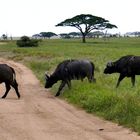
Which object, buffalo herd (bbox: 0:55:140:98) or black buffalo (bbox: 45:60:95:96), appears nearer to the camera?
buffalo herd (bbox: 0:55:140:98)

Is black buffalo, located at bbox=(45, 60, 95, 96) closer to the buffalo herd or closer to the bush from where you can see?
the buffalo herd

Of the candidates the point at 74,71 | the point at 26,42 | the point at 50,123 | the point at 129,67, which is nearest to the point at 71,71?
the point at 74,71

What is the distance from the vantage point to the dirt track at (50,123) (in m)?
9.70

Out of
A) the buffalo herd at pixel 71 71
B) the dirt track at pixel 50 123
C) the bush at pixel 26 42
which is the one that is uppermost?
the buffalo herd at pixel 71 71

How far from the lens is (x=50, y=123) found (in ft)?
36.4

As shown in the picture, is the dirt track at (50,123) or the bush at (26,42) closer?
the dirt track at (50,123)

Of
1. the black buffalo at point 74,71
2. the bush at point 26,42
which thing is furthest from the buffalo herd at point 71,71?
the bush at point 26,42

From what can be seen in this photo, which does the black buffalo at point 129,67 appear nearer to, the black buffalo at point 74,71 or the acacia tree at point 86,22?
the black buffalo at point 74,71

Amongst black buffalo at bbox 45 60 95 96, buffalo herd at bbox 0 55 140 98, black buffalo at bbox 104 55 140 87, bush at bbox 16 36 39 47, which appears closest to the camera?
Result: buffalo herd at bbox 0 55 140 98

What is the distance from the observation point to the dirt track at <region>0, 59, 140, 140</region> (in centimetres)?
970

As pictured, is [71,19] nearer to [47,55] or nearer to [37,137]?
[47,55]

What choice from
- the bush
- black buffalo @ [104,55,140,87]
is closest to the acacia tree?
the bush

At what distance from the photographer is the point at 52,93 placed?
17328 millimetres

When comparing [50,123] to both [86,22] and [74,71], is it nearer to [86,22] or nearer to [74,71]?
[74,71]
